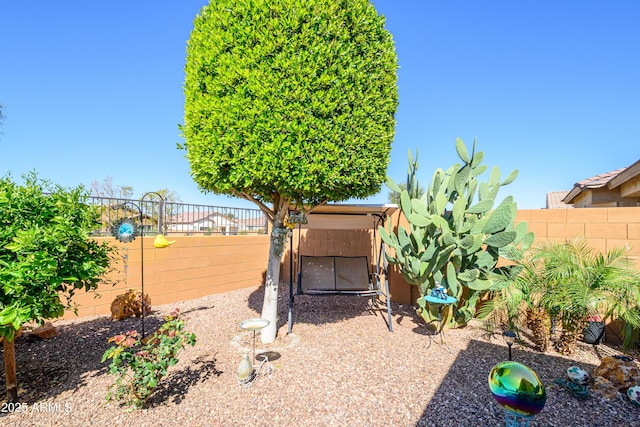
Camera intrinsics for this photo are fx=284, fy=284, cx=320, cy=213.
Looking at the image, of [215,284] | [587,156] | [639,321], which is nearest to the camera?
[639,321]

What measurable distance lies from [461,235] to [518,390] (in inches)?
89.5

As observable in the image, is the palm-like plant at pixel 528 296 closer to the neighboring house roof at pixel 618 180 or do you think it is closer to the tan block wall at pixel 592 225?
the tan block wall at pixel 592 225

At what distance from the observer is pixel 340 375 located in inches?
112

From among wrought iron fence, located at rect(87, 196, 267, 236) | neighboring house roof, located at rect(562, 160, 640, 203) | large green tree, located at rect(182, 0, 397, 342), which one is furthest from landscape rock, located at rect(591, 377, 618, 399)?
wrought iron fence, located at rect(87, 196, 267, 236)

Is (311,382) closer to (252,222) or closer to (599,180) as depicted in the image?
(252,222)

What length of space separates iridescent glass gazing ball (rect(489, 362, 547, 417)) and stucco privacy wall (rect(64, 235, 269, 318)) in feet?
16.0

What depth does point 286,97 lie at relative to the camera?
298 cm

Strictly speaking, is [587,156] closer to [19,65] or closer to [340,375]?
[340,375]

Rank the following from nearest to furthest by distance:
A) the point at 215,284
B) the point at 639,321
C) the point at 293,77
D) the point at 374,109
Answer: the point at 639,321
the point at 293,77
the point at 374,109
the point at 215,284

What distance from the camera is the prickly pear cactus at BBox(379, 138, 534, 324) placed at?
3500mm

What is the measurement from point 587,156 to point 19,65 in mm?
15095

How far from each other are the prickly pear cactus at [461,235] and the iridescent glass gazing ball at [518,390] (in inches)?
78.9

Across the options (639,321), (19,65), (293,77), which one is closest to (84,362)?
(293,77)

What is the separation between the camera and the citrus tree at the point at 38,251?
2031 millimetres
